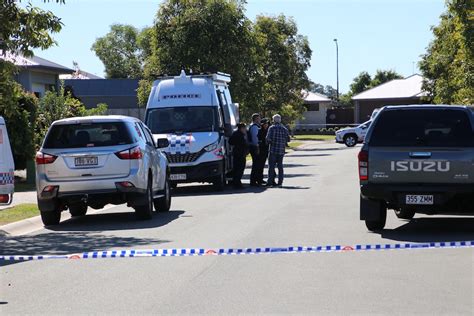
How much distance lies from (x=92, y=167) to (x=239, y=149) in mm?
9081

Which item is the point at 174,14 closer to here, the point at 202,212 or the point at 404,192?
the point at 202,212

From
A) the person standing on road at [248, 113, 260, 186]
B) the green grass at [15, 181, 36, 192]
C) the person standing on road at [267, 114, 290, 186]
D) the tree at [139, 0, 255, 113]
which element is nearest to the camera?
the green grass at [15, 181, 36, 192]

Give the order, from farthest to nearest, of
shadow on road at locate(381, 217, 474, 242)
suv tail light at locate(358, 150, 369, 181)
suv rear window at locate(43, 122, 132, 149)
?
1. suv rear window at locate(43, 122, 132, 149)
2. suv tail light at locate(358, 150, 369, 181)
3. shadow on road at locate(381, 217, 474, 242)

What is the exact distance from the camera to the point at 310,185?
2495 centimetres

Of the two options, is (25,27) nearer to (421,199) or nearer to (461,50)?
(421,199)

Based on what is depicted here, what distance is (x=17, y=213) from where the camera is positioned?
17.5 metres

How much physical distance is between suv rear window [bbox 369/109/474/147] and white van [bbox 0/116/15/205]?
568 cm

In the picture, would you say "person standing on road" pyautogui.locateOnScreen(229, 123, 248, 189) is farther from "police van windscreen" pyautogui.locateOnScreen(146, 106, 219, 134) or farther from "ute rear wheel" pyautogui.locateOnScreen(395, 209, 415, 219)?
"ute rear wheel" pyautogui.locateOnScreen(395, 209, 415, 219)

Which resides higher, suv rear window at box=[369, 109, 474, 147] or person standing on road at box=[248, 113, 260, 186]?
suv rear window at box=[369, 109, 474, 147]

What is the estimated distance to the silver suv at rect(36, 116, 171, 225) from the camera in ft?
52.3

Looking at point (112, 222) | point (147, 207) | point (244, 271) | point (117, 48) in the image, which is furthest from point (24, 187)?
point (117, 48)

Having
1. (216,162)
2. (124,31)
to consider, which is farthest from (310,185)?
(124,31)

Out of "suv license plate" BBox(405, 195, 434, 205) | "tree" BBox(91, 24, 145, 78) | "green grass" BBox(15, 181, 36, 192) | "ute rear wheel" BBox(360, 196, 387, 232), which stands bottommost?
"green grass" BBox(15, 181, 36, 192)

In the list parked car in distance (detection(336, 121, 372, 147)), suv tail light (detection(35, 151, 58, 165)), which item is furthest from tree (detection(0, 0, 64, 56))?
parked car in distance (detection(336, 121, 372, 147))
